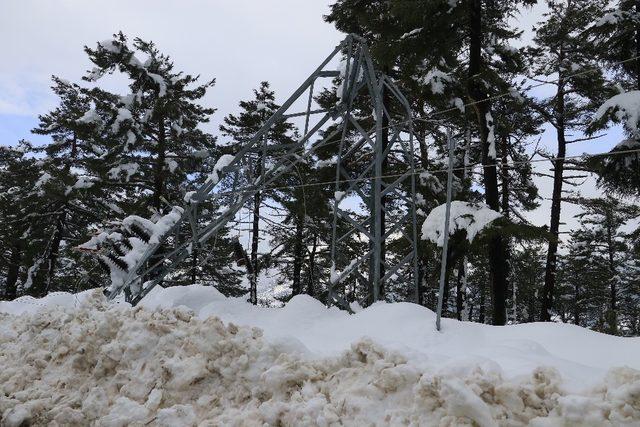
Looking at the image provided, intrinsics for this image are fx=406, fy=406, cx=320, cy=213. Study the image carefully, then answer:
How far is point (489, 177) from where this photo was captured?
27.9ft

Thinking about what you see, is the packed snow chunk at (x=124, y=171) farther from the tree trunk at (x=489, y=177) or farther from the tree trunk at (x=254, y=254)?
the tree trunk at (x=489, y=177)

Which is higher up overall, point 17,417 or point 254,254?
point 254,254

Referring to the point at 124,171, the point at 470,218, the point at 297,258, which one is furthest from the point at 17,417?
the point at 297,258

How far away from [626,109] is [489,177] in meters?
3.28

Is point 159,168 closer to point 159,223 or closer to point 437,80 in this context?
point 159,223

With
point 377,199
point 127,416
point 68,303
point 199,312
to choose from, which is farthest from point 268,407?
point 68,303

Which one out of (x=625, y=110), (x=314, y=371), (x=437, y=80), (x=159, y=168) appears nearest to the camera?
(x=314, y=371)

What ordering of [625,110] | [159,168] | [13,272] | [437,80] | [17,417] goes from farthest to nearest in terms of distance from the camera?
[13,272], [159,168], [437,80], [625,110], [17,417]

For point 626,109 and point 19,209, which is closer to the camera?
point 626,109

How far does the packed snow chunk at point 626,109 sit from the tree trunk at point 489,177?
2630mm

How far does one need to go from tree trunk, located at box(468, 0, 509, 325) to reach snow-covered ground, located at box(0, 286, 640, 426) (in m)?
4.71

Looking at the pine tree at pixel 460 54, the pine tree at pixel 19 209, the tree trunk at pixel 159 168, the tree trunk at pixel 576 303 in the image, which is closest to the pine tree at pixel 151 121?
the tree trunk at pixel 159 168

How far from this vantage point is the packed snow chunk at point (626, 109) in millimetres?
8500

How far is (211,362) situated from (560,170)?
13.8 m
